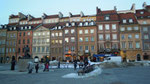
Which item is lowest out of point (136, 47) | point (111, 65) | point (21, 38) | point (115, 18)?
point (111, 65)

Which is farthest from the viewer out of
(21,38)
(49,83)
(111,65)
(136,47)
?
(21,38)

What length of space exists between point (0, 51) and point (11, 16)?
18.2m

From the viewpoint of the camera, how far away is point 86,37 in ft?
142

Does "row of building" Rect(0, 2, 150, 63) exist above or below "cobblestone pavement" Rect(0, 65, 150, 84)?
above

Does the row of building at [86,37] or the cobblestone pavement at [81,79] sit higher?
the row of building at [86,37]

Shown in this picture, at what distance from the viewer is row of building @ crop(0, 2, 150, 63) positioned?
Answer: 3969 centimetres

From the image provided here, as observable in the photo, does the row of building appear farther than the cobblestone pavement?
Yes

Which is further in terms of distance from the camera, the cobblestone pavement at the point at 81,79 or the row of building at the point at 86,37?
the row of building at the point at 86,37

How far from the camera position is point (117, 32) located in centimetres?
4088

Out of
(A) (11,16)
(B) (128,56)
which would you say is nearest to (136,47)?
(B) (128,56)

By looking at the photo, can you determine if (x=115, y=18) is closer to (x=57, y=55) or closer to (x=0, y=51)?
(x=57, y=55)

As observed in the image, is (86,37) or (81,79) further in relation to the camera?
(86,37)

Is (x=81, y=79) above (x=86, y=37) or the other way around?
the other way around

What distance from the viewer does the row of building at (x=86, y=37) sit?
1563 inches
